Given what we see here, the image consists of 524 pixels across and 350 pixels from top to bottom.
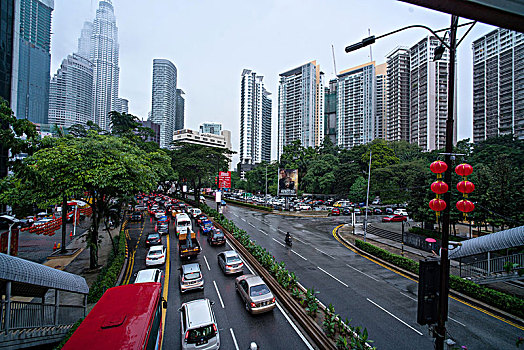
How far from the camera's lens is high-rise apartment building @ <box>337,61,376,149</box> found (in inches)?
4422

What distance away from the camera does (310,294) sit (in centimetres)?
1106

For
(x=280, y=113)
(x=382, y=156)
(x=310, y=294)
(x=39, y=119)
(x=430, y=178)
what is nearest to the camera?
(x=310, y=294)

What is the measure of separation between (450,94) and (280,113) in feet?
459

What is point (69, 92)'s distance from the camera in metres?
143

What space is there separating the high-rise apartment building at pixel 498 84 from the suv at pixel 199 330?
262 ft

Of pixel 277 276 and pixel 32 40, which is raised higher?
pixel 32 40

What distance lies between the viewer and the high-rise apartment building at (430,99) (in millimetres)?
87562

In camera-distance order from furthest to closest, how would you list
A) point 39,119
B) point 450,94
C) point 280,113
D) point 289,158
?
point 280,113 → point 39,119 → point 289,158 → point 450,94

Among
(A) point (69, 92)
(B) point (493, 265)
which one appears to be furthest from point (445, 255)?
(A) point (69, 92)

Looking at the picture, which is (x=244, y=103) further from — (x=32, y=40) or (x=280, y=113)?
(x=32, y=40)

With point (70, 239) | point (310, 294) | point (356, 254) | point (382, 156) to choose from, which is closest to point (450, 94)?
point (310, 294)

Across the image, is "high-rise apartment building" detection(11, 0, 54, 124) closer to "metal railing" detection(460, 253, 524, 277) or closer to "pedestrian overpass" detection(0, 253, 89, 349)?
"pedestrian overpass" detection(0, 253, 89, 349)

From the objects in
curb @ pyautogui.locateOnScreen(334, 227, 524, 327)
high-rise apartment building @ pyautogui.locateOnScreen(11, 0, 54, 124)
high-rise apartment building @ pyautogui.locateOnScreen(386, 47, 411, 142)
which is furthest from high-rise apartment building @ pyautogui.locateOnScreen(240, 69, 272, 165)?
curb @ pyautogui.locateOnScreen(334, 227, 524, 327)

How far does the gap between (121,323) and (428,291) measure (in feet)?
26.1
